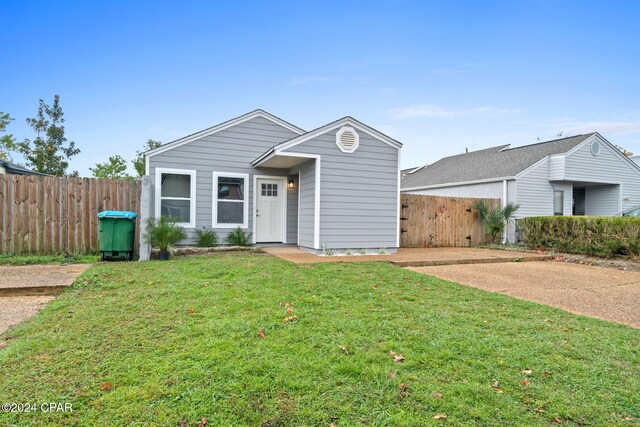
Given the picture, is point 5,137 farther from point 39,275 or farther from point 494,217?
point 494,217

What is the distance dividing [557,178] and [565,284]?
10.7 meters

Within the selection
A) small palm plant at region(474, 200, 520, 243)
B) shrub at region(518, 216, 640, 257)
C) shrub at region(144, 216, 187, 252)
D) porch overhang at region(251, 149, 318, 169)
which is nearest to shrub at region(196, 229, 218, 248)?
shrub at region(144, 216, 187, 252)

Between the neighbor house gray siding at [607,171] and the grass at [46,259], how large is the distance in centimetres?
1730

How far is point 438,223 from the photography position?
42.3 ft

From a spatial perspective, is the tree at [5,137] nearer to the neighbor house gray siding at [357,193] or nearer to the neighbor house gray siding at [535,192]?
the neighbor house gray siding at [357,193]

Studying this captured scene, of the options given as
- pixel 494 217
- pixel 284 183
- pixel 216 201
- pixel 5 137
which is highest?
pixel 5 137

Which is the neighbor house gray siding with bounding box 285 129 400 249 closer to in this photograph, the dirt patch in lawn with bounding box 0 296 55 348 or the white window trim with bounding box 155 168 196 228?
the white window trim with bounding box 155 168 196 228

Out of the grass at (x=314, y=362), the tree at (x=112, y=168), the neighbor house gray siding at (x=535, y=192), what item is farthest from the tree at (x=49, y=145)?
the neighbor house gray siding at (x=535, y=192)

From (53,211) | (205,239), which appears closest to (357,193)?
(205,239)

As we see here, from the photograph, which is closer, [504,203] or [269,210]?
[269,210]

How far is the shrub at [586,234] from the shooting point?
30.3ft

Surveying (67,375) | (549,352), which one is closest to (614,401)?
(549,352)

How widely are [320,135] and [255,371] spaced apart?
24.0 ft

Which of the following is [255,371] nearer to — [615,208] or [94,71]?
[94,71]
